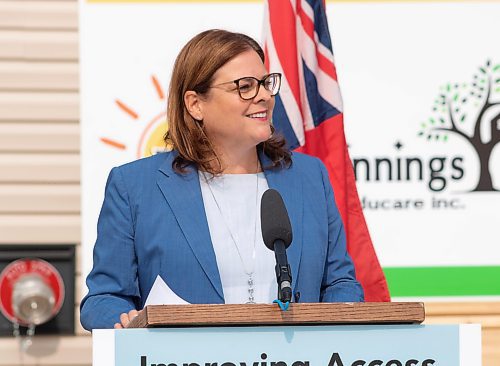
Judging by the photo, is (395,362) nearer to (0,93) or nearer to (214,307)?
(214,307)

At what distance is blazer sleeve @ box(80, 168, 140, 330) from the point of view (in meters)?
3.38

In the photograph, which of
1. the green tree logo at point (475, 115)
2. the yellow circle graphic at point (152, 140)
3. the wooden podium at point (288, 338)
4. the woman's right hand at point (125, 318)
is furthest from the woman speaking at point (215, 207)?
the green tree logo at point (475, 115)

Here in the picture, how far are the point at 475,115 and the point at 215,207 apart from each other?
281 centimetres

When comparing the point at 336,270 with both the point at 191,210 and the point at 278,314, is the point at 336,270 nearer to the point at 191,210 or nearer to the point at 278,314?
the point at 191,210

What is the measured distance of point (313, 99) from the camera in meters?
5.12

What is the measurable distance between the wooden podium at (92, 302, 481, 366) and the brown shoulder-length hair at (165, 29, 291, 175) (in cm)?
96

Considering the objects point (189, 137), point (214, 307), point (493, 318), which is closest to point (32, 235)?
point (493, 318)

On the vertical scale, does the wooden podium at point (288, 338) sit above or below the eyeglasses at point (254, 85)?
below

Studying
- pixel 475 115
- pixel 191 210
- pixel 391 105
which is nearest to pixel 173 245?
pixel 191 210

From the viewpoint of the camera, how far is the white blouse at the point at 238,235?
11.2 ft

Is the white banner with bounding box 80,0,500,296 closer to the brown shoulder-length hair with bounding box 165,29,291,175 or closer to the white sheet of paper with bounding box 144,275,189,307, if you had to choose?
the brown shoulder-length hair with bounding box 165,29,291,175

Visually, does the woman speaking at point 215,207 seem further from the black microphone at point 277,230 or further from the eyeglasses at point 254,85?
the black microphone at point 277,230

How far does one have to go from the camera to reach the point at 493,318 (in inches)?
242

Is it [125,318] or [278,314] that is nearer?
[278,314]
